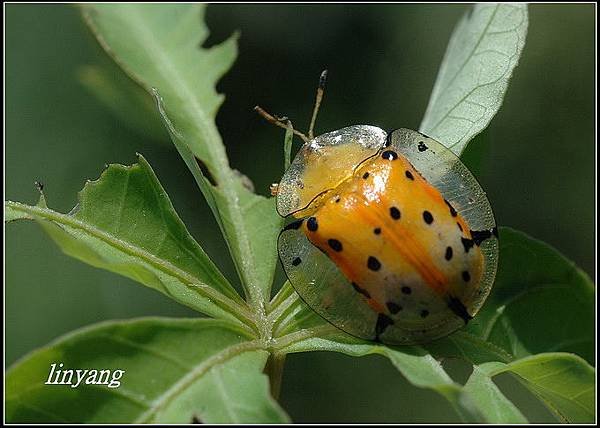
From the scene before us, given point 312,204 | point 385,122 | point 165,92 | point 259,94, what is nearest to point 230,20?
point 259,94

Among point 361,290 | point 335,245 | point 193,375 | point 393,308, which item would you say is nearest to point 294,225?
point 335,245

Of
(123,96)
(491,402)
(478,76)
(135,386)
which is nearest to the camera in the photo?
(135,386)

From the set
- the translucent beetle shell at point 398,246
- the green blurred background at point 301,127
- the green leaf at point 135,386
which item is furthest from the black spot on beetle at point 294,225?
the green blurred background at point 301,127

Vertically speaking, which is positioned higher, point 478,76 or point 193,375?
point 478,76

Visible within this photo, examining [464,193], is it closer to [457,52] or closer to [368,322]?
[368,322]

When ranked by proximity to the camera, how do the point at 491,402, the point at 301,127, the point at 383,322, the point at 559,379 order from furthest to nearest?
the point at 301,127, the point at 383,322, the point at 559,379, the point at 491,402

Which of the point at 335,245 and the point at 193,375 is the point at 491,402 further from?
the point at 193,375
